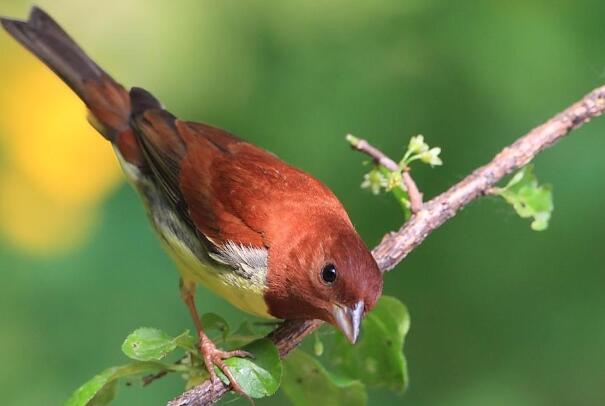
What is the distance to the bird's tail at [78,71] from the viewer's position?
3.55 meters

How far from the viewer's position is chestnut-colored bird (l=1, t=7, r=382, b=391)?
2609 mm

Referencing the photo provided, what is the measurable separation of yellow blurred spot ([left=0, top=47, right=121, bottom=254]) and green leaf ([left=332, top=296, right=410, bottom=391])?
7.30 ft

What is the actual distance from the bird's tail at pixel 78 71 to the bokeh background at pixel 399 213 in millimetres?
1214

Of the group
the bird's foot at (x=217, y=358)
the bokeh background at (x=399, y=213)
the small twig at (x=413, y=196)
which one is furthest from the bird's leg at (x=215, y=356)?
the bokeh background at (x=399, y=213)

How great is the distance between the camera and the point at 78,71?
3643 millimetres

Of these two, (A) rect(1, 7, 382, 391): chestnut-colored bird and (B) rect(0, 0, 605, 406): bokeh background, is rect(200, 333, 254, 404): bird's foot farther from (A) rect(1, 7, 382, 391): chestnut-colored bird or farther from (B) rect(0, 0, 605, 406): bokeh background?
(B) rect(0, 0, 605, 406): bokeh background

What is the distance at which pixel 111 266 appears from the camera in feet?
15.3

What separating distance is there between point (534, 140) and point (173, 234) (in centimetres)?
112

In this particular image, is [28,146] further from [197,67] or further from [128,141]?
[128,141]

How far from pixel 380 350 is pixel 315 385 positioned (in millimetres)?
219

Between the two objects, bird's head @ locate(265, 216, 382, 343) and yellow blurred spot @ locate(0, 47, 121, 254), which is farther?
yellow blurred spot @ locate(0, 47, 121, 254)

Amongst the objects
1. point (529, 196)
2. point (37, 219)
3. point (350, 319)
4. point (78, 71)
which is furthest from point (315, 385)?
point (37, 219)

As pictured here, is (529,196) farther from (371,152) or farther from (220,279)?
(220,279)

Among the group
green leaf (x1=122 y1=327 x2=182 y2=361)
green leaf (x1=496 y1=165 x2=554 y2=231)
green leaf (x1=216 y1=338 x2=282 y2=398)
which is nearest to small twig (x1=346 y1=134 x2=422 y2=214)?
green leaf (x1=496 y1=165 x2=554 y2=231)
